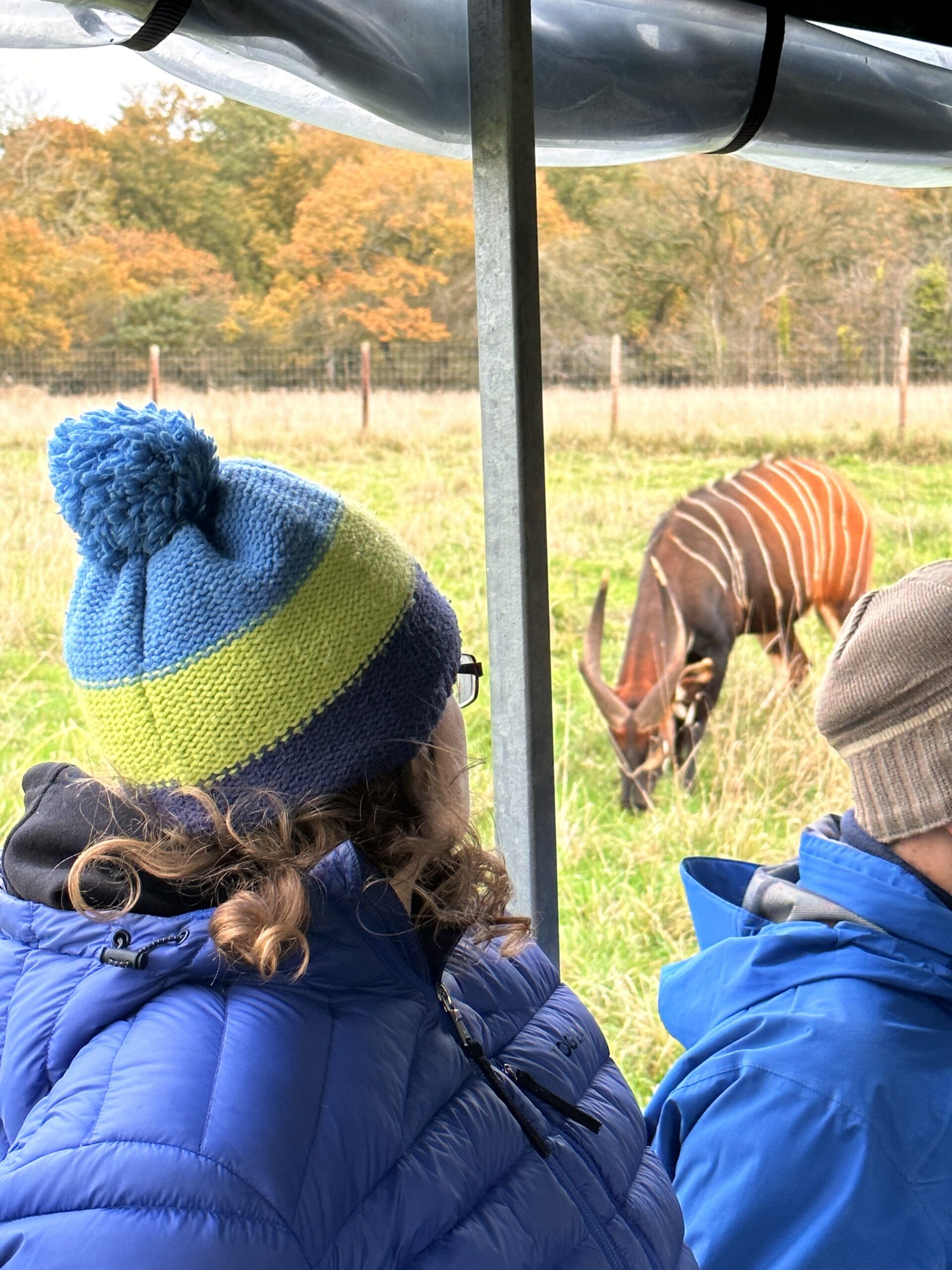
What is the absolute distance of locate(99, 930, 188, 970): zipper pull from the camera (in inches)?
31.3

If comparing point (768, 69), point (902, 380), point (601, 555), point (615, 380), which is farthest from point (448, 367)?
point (768, 69)

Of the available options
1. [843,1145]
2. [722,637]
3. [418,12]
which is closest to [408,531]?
[722,637]

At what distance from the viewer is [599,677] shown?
428cm

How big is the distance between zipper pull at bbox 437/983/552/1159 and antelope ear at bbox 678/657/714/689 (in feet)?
11.9

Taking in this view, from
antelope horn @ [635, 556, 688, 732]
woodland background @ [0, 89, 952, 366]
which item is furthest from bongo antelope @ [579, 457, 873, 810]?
woodland background @ [0, 89, 952, 366]

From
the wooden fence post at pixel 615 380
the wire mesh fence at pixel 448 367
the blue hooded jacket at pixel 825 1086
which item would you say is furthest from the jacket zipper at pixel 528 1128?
the wooden fence post at pixel 615 380

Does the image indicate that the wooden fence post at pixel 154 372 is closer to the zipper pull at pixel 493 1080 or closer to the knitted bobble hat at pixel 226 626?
the knitted bobble hat at pixel 226 626

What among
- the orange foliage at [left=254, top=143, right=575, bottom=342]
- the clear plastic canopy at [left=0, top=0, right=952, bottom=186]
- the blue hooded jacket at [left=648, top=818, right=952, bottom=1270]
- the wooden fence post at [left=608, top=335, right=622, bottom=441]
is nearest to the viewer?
the blue hooded jacket at [left=648, top=818, right=952, bottom=1270]

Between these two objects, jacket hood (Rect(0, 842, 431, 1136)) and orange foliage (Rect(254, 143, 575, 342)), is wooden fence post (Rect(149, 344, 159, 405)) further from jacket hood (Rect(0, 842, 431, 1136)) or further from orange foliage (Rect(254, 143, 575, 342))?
jacket hood (Rect(0, 842, 431, 1136))

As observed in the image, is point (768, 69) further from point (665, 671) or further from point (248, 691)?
point (665, 671)

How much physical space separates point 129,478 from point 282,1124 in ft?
1.46

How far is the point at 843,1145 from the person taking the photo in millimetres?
1191

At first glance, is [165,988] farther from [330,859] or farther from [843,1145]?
[843,1145]

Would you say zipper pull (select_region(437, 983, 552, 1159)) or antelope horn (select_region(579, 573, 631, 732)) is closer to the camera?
zipper pull (select_region(437, 983, 552, 1159))
